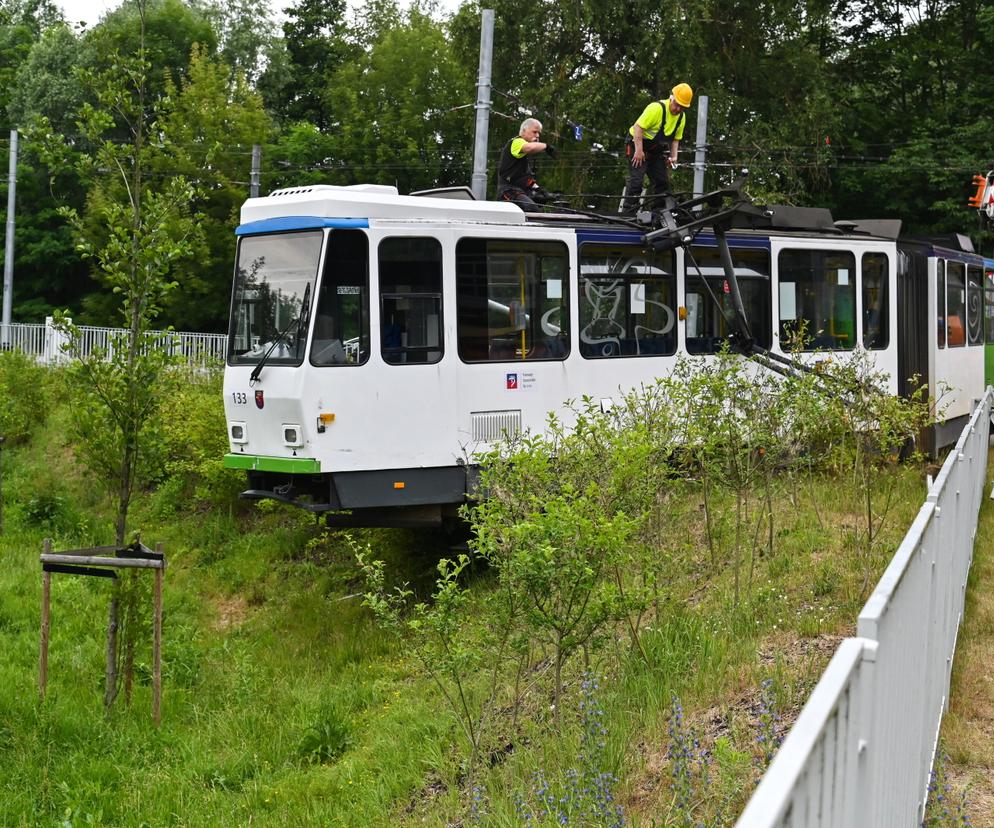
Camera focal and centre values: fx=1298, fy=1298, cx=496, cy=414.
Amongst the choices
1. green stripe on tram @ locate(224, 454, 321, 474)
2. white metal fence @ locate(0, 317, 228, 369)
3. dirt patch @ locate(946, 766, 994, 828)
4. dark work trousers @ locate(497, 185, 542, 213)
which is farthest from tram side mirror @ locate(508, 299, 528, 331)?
dirt patch @ locate(946, 766, 994, 828)

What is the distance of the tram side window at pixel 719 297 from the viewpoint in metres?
13.9

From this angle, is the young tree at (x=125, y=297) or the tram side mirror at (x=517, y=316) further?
the tram side mirror at (x=517, y=316)

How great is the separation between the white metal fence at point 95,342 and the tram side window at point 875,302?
756 centimetres

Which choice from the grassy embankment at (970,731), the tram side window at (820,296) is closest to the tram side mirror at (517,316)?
the tram side window at (820,296)

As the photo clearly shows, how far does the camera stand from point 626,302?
13258 mm

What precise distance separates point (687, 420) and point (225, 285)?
105 ft

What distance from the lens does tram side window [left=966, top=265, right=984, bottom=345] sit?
18.8 meters

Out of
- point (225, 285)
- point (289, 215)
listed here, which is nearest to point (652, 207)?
point (289, 215)

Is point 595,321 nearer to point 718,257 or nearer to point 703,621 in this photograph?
point 718,257

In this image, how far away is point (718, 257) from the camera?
46.2ft

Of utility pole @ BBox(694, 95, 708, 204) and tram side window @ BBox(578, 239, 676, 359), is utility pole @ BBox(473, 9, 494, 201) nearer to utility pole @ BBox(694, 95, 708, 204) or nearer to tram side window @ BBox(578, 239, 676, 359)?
tram side window @ BBox(578, 239, 676, 359)

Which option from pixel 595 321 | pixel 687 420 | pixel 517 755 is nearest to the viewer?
pixel 517 755

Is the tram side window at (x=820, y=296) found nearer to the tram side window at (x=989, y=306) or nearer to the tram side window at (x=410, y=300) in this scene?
the tram side window at (x=410, y=300)

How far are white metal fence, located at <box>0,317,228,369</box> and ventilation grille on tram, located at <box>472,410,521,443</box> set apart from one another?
276 centimetres
